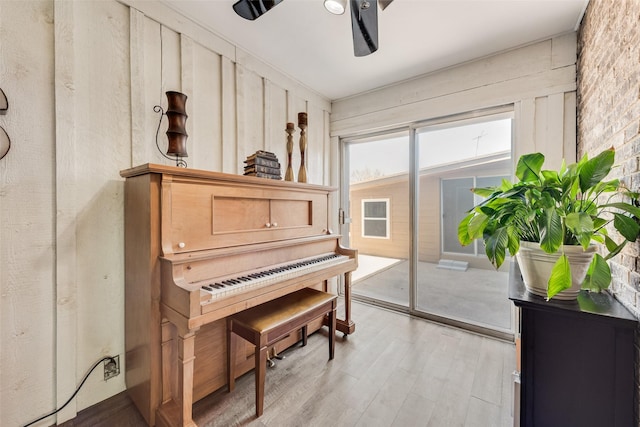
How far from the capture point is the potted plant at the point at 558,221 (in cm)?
103

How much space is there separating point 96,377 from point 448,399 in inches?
89.5

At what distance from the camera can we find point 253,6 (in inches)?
52.5

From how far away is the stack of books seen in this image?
6.45 feet

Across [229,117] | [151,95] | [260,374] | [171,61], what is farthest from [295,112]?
[260,374]

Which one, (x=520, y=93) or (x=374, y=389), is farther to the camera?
(x=520, y=93)

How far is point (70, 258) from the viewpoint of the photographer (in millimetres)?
1492

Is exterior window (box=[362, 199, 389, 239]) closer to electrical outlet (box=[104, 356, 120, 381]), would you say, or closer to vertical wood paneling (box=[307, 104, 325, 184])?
vertical wood paneling (box=[307, 104, 325, 184])

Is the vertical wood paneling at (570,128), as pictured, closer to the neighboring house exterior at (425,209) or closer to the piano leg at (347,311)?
the neighboring house exterior at (425,209)

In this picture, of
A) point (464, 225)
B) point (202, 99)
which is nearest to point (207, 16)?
point (202, 99)

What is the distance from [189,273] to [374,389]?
1.46m

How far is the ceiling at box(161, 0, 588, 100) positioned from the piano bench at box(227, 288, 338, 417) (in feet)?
7.19

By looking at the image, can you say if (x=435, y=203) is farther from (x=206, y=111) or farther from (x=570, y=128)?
(x=206, y=111)

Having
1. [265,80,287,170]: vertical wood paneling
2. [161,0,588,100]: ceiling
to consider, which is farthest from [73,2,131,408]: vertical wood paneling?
[265,80,287,170]: vertical wood paneling

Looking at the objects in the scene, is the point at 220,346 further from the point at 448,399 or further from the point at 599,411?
the point at 599,411
